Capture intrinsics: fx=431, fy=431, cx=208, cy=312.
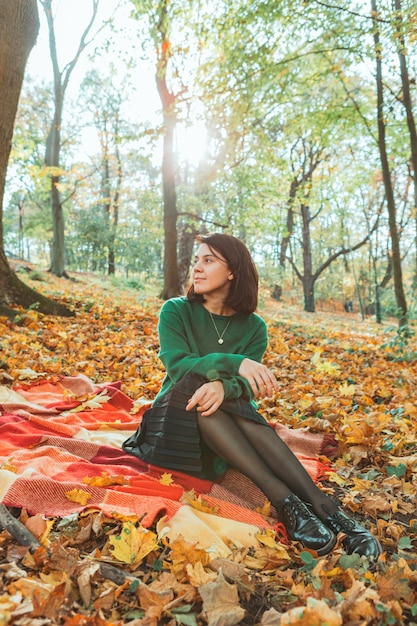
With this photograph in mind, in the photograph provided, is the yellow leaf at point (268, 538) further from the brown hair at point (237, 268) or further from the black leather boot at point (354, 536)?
the brown hair at point (237, 268)

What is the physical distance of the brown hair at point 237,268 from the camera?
2588 mm

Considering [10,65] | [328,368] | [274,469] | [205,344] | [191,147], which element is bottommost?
[274,469]

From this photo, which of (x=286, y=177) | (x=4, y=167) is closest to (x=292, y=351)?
(x=4, y=167)

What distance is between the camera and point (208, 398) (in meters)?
2.13

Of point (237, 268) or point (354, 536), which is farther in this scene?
point (237, 268)

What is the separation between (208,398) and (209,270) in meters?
0.82

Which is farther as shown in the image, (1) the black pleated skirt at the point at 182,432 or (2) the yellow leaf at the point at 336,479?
(2) the yellow leaf at the point at 336,479

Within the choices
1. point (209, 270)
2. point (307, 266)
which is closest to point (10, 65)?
point (209, 270)

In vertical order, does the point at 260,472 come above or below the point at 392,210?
below

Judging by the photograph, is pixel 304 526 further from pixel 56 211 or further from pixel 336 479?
pixel 56 211

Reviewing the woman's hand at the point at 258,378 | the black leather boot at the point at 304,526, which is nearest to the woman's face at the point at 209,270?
the woman's hand at the point at 258,378

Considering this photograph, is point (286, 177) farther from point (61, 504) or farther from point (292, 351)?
point (61, 504)

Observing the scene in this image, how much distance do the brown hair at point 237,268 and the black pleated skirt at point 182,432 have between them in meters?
0.62

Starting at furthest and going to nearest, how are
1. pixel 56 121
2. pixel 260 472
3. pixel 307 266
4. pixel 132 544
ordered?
pixel 307 266 → pixel 56 121 → pixel 260 472 → pixel 132 544
